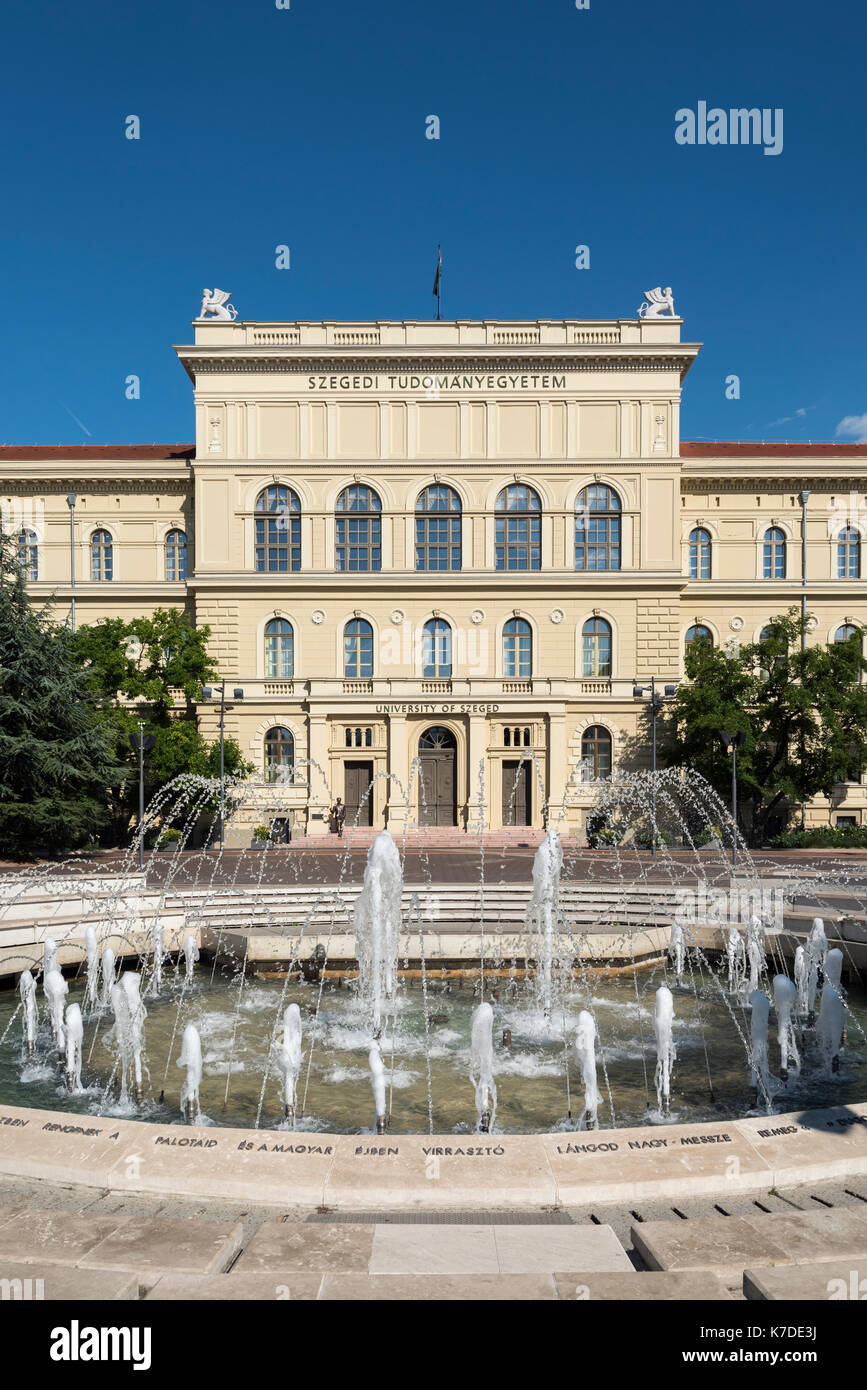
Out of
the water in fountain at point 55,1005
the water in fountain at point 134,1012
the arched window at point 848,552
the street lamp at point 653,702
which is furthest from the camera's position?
the arched window at point 848,552

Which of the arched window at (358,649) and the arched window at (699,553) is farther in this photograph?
the arched window at (699,553)

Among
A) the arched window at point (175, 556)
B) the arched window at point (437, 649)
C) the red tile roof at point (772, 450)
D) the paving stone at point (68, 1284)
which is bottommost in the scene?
the paving stone at point (68, 1284)

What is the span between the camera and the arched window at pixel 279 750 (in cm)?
3316

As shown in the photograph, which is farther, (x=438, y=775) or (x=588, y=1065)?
(x=438, y=775)

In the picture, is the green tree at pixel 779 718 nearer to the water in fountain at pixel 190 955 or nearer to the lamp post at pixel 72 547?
the water in fountain at pixel 190 955

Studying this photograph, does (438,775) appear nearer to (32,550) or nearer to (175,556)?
(175,556)

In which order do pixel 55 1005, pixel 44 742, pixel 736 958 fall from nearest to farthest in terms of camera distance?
pixel 55 1005 → pixel 736 958 → pixel 44 742

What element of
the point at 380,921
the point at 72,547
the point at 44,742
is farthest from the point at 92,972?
the point at 72,547

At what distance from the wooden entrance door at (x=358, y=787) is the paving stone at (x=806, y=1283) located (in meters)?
28.7

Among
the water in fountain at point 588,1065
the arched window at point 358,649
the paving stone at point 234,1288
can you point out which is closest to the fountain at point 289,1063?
the water in fountain at point 588,1065

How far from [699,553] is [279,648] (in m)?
17.9

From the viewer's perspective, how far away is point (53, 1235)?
532 centimetres

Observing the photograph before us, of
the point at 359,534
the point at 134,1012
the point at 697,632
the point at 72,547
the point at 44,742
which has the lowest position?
the point at 134,1012

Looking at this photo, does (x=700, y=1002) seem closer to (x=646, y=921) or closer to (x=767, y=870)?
(x=646, y=921)
